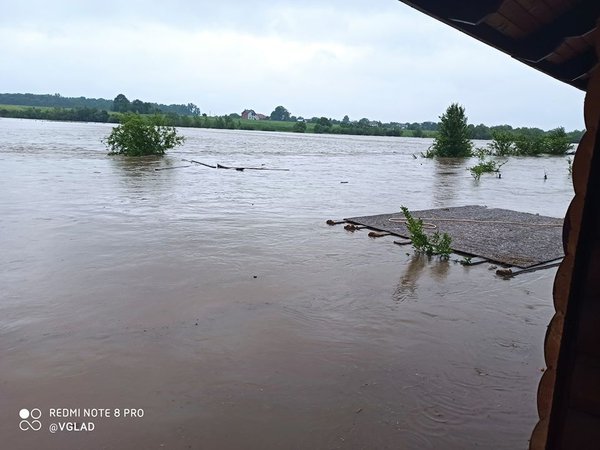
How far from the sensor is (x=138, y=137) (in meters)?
25.2

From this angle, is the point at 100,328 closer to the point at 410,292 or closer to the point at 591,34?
the point at 410,292

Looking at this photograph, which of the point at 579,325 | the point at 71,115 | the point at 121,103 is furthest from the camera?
the point at 121,103

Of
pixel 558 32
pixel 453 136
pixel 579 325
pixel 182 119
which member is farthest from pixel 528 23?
pixel 182 119

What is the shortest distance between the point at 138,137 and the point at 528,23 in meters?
24.4

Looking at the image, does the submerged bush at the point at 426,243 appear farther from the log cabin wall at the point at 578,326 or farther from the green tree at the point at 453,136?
the green tree at the point at 453,136

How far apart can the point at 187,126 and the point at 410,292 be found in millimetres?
80337

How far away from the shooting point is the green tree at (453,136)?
34.2m

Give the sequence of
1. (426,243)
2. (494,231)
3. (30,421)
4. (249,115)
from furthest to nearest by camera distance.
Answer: (249,115) → (494,231) → (426,243) → (30,421)

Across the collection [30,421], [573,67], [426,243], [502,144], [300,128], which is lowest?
[30,421]

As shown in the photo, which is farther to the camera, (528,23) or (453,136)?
(453,136)

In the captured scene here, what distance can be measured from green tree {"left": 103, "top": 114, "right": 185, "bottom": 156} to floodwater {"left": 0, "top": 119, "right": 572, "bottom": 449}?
51.4 feet

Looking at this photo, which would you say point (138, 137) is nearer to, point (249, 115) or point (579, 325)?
point (579, 325)

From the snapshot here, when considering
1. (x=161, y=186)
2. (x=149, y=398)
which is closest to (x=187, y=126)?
(x=161, y=186)

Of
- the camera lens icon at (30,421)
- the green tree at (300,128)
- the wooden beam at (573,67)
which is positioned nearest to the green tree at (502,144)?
the wooden beam at (573,67)
